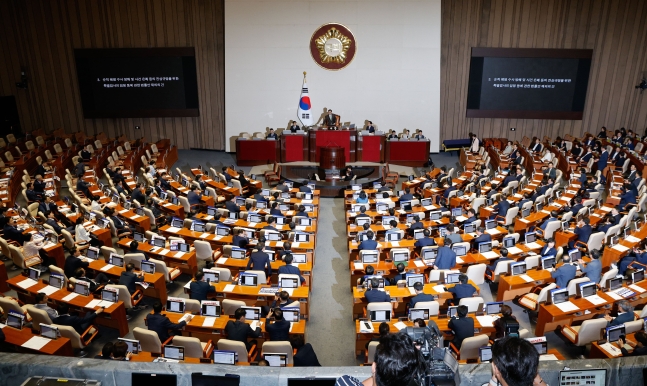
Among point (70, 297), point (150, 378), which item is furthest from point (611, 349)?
point (70, 297)

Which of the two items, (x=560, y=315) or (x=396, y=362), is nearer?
(x=396, y=362)

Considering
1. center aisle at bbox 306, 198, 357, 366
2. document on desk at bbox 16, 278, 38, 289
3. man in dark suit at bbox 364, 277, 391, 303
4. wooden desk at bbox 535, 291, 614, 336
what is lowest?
center aisle at bbox 306, 198, 357, 366

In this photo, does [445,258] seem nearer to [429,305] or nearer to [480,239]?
[480,239]

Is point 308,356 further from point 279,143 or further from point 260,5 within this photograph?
point 260,5

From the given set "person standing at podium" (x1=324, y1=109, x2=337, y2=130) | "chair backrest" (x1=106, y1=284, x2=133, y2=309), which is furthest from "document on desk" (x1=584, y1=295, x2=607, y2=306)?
"person standing at podium" (x1=324, y1=109, x2=337, y2=130)

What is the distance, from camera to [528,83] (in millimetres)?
22641

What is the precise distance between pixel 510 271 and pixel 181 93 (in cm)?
1804

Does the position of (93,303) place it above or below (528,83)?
below

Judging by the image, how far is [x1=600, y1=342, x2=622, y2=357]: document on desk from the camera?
7.34 meters

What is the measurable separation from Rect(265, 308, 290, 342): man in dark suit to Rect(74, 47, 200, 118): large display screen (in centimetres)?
1764

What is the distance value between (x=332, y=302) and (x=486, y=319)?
3351mm

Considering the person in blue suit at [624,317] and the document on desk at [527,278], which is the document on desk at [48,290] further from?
the person in blue suit at [624,317]

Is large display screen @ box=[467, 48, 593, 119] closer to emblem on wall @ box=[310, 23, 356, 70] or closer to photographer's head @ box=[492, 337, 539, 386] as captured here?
emblem on wall @ box=[310, 23, 356, 70]

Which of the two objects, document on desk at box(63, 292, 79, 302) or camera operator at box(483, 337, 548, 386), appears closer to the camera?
camera operator at box(483, 337, 548, 386)
